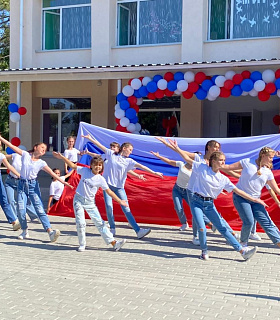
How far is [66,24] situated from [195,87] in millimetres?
7142

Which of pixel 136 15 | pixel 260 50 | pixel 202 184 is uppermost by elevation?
pixel 136 15

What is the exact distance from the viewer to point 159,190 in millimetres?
10008

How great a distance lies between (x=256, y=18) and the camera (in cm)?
1619

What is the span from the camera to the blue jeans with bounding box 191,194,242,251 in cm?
716

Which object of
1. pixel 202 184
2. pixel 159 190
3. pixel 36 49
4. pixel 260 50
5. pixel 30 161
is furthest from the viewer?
pixel 36 49

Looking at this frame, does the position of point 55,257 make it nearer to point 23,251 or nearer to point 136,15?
point 23,251

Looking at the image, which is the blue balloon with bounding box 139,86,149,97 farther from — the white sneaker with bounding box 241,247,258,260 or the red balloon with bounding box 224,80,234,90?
the white sneaker with bounding box 241,247,258,260

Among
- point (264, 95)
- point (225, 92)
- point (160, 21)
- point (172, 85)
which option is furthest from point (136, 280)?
point (160, 21)

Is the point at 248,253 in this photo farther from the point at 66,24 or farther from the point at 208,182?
the point at 66,24

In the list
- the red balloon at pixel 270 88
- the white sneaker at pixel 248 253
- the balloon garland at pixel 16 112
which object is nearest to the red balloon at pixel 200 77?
the red balloon at pixel 270 88

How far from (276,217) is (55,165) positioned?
499 inches

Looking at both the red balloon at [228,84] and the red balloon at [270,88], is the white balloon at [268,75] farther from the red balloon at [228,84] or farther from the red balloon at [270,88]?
the red balloon at [228,84]

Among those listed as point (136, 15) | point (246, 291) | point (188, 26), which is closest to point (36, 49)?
point (136, 15)

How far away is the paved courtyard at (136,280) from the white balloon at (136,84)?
696cm
